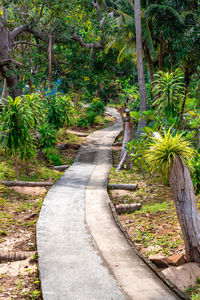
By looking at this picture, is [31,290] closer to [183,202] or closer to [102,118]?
[183,202]

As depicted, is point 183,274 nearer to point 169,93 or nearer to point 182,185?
point 182,185

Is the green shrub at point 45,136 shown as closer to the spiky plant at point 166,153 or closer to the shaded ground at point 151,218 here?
the shaded ground at point 151,218

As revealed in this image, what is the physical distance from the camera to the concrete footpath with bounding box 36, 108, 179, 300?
161 inches

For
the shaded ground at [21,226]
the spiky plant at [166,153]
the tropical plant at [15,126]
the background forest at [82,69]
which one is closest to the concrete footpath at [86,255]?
the shaded ground at [21,226]

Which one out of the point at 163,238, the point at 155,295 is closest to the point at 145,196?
the point at 163,238

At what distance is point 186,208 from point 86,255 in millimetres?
1825

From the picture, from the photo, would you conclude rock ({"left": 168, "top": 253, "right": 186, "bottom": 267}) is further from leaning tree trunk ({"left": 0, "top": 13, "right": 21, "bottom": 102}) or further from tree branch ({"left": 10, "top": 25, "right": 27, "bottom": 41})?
tree branch ({"left": 10, "top": 25, "right": 27, "bottom": 41})

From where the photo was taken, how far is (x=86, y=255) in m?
5.15

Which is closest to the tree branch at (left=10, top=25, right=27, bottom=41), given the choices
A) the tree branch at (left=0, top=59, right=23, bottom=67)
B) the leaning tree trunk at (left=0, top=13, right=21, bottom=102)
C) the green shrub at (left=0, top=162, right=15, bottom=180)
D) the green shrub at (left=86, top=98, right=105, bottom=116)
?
the leaning tree trunk at (left=0, top=13, right=21, bottom=102)

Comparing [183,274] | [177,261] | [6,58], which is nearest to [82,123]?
[6,58]

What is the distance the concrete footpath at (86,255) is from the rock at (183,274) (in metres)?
0.32

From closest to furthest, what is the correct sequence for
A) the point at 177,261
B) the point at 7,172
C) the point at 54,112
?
the point at 177,261, the point at 7,172, the point at 54,112

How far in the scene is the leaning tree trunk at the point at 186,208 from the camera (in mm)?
5117

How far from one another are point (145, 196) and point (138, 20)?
24.0 feet
